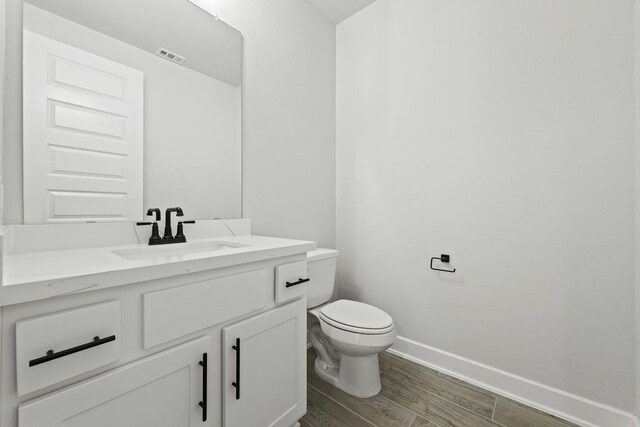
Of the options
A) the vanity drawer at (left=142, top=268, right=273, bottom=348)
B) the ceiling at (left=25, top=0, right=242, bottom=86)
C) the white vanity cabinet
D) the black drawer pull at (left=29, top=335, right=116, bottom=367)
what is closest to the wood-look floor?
the white vanity cabinet

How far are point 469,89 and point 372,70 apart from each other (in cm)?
74

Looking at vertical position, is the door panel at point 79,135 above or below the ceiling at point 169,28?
below

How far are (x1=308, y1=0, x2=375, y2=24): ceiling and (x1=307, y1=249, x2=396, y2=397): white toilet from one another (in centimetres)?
185

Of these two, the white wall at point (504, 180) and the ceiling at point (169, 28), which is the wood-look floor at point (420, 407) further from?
the ceiling at point (169, 28)

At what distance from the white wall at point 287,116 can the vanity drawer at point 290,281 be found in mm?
564

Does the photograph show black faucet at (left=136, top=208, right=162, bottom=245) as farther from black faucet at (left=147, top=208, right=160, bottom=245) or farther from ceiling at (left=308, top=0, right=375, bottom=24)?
ceiling at (left=308, top=0, right=375, bottom=24)

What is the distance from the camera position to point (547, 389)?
4.56 feet

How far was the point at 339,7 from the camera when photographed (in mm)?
2084

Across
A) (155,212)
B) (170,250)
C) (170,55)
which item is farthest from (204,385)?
(170,55)

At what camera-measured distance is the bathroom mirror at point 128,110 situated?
979mm

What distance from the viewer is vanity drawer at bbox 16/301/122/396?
563 mm

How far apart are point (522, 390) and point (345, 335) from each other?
3.24 feet

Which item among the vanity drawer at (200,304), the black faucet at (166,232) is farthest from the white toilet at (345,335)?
the black faucet at (166,232)

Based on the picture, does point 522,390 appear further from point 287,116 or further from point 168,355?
point 287,116
